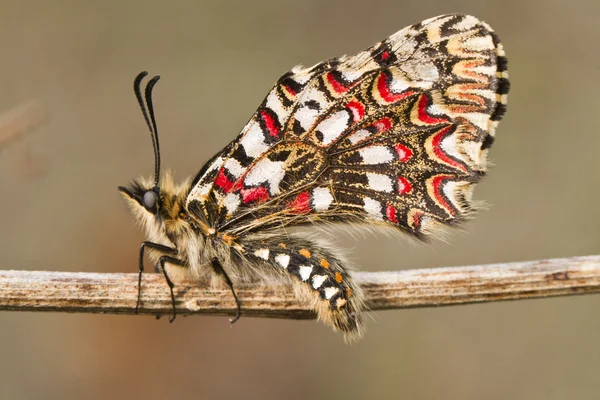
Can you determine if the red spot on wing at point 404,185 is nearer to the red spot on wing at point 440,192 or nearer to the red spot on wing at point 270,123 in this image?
the red spot on wing at point 440,192

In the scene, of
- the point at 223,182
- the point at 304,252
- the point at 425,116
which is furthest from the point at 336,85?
the point at 304,252

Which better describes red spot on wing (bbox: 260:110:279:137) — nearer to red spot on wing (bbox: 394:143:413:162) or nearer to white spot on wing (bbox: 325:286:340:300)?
red spot on wing (bbox: 394:143:413:162)

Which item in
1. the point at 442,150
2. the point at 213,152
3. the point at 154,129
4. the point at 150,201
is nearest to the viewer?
the point at 154,129

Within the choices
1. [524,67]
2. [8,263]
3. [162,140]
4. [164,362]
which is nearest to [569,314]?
[524,67]

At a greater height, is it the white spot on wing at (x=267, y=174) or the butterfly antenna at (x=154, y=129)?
the butterfly antenna at (x=154, y=129)

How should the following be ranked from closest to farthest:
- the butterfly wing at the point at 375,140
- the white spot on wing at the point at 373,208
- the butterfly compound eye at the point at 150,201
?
the butterfly wing at the point at 375,140 < the white spot on wing at the point at 373,208 < the butterfly compound eye at the point at 150,201

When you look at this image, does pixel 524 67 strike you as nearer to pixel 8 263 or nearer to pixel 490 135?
pixel 490 135

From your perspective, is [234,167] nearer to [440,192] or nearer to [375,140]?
[375,140]

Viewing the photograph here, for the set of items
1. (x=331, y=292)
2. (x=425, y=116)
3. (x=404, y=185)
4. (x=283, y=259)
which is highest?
(x=425, y=116)

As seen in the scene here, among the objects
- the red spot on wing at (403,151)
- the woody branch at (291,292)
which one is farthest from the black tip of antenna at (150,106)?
the red spot on wing at (403,151)
